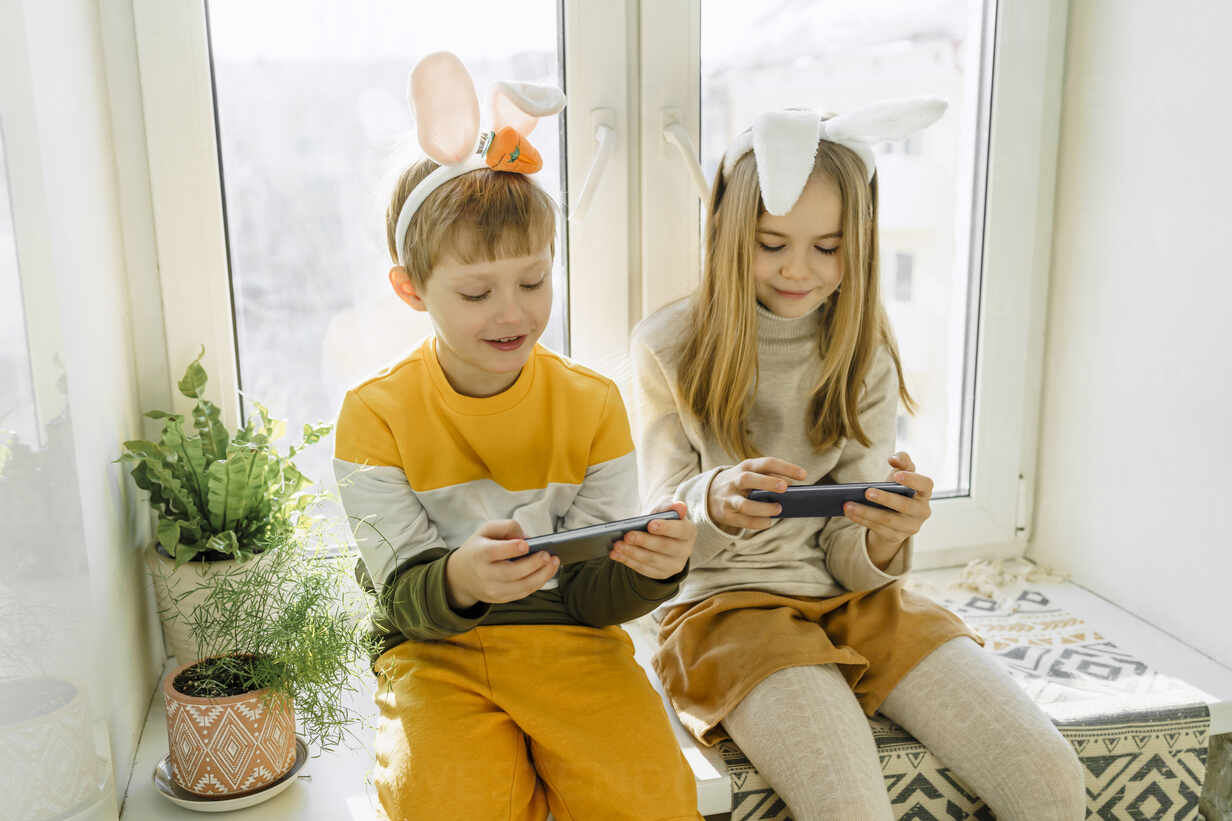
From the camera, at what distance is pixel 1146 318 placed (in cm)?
134

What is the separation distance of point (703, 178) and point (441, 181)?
432mm

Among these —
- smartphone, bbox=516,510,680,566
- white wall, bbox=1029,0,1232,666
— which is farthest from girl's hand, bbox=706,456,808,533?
white wall, bbox=1029,0,1232,666

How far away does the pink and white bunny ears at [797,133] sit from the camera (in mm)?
1104

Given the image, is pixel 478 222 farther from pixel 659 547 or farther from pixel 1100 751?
pixel 1100 751

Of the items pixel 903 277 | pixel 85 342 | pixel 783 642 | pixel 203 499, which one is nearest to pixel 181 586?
pixel 203 499

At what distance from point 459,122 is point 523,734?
0.59m

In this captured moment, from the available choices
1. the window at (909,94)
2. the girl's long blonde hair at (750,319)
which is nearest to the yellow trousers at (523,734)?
the girl's long blonde hair at (750,319)

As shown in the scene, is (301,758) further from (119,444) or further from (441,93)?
(441,93)

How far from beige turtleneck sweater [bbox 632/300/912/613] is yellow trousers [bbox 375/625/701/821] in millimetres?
220

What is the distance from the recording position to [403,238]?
0.98 m

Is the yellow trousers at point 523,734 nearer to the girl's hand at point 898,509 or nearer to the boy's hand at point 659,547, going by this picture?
the boy's hand at point 659,547

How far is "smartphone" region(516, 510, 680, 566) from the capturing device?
0.91 m

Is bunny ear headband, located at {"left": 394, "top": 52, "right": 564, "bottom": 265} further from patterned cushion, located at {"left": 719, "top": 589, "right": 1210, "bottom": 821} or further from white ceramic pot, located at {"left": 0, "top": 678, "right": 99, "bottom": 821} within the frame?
patterned cushion, located at {"left": 719, "top": 589, "right": 1210, "bottom": 821}

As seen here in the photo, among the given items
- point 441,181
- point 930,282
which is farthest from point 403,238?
point 930,282
